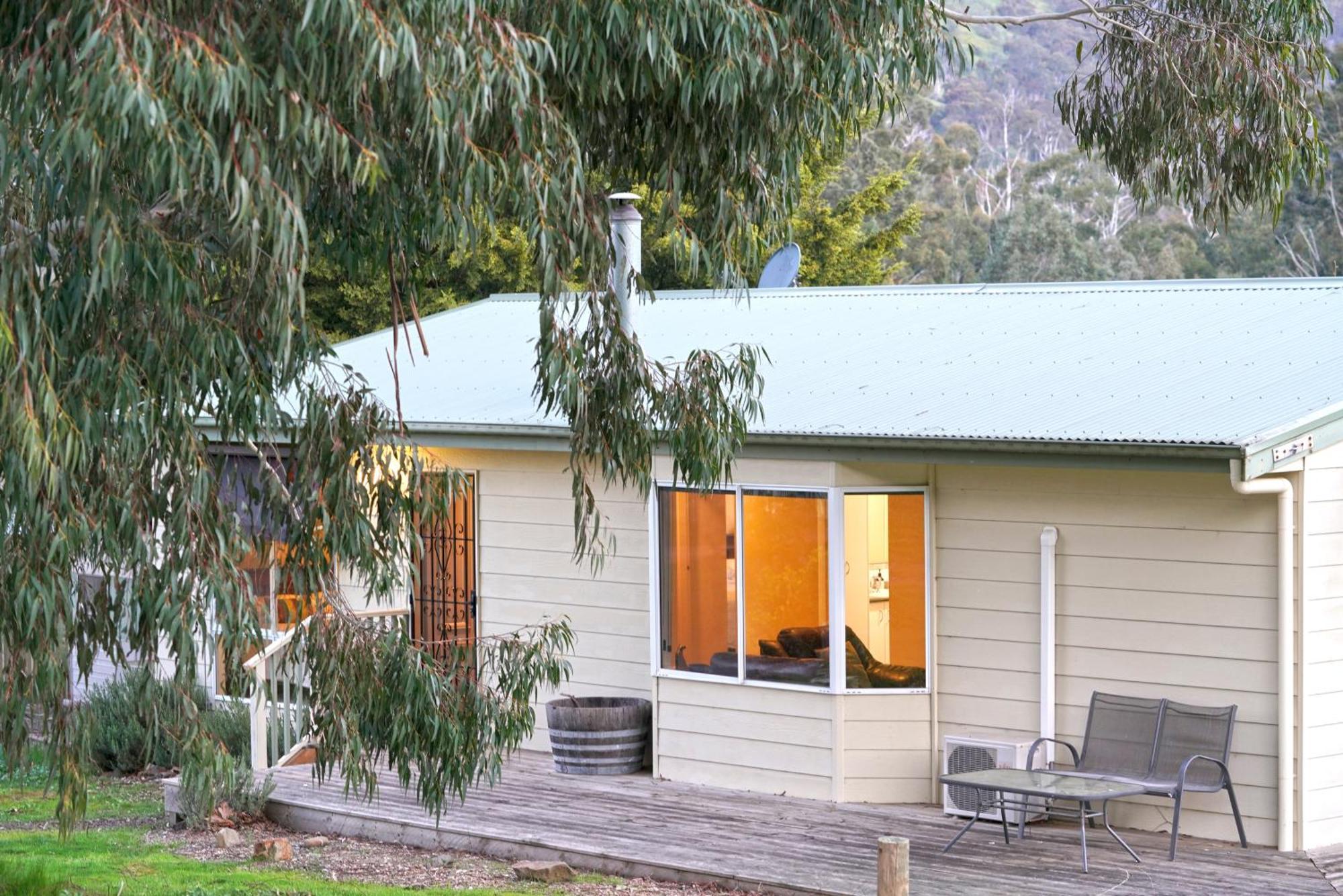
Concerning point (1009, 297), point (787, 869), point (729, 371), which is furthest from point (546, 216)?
point (1009, 297)

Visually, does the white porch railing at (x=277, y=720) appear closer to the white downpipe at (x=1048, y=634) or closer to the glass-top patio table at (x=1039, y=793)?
the glass-top patio table at (x=1039, y=793)

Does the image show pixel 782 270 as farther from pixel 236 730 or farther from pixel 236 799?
pixel 236 799

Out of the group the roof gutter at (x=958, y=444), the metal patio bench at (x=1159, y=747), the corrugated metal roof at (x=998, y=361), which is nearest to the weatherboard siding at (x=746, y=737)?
the metal patio bench at (x=1159, y=747)

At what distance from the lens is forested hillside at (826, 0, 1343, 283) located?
40969 mm

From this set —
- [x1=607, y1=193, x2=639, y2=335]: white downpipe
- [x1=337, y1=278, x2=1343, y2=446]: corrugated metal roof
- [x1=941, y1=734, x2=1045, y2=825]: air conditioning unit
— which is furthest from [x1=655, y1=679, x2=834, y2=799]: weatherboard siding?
[x1=607, y1=193, x2=639, y2=335]: white downpipe

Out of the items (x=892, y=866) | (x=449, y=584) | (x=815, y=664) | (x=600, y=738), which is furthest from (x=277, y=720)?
(x=892, y=866)

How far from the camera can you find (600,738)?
11250 millimetres

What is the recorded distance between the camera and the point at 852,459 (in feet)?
33.3

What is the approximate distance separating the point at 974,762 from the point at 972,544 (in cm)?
129

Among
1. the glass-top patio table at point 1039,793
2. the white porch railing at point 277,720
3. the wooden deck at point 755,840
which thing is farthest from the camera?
the white porch railing at point 277,720

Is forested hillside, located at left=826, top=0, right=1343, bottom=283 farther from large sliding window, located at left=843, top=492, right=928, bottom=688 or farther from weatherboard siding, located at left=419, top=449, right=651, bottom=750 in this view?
large sliding window, located at left=843, top=492, right=928, bottom=688

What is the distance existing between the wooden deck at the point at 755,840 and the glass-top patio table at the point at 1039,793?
104mm

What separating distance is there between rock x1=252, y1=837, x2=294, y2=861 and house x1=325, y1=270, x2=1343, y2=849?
103 inches

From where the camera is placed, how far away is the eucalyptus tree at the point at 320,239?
520 centimetres
